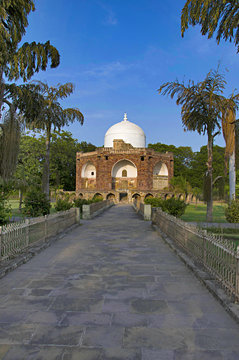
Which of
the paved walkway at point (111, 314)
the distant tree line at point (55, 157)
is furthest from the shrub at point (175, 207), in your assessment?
the distant tree line at point (55, 157)

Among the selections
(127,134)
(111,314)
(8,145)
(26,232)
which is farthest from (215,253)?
(127,134)

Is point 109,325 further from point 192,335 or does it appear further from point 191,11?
point 191,11

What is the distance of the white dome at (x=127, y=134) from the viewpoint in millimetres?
48188

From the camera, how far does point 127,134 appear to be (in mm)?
48312

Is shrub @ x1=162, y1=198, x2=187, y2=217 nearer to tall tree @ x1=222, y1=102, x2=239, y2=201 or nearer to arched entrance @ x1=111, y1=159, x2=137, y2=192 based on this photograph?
tall tree @ x1=222, y1=102, x2=239, y2=201

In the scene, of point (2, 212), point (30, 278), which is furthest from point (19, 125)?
point (30, 278)

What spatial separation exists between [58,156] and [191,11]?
3925cm

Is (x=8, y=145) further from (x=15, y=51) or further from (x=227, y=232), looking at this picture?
(x=227, y=232)

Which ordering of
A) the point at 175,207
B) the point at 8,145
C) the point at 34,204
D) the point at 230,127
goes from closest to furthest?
the point at 8,145 < the point at 230,127 < the point at 34,204 < the point at 175,207

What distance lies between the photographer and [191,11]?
7328mm

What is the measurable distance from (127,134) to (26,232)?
142 ft

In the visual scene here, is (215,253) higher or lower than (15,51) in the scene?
lower

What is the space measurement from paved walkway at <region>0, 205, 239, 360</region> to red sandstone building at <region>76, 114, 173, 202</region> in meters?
35.7

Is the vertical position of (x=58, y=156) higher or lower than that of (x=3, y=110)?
higher
